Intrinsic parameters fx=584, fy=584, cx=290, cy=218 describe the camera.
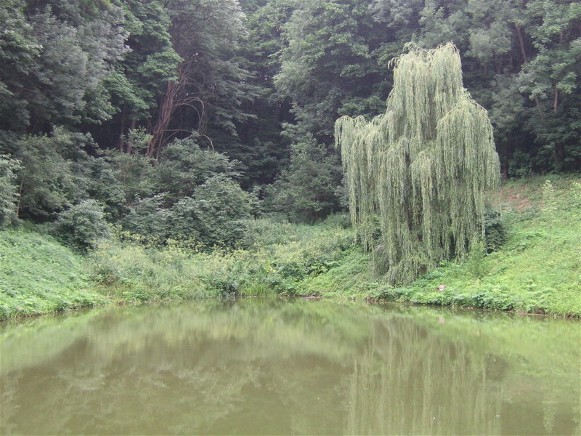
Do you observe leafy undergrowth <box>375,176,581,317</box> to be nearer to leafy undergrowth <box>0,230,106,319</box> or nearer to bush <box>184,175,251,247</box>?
leafy undergrowth <box>0,230,106,319</box>

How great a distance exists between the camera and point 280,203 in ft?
93.0

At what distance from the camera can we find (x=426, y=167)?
16125 millimetres

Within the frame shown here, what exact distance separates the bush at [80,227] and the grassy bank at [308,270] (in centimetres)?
65

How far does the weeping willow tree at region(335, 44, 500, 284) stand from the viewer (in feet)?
53.1

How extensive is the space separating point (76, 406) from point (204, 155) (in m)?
22.8

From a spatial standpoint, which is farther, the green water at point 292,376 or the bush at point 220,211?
the bush at point 220,211

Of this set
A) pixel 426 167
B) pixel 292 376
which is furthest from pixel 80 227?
pixel 292 376

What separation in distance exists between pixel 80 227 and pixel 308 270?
7930 millimetres

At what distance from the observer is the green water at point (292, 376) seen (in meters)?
5.60

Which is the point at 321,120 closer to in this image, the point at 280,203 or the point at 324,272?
the point at 280,203

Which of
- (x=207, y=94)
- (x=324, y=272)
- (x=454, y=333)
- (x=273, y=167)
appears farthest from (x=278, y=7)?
(x=454, y=333)

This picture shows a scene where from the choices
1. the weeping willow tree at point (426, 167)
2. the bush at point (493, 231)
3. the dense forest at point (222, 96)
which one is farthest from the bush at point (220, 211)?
the bush at point (493, 231)

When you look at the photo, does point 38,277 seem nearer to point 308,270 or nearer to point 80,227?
point 80,227

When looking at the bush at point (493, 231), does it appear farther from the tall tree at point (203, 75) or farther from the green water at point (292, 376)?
the tall tree at point (203, 75)
